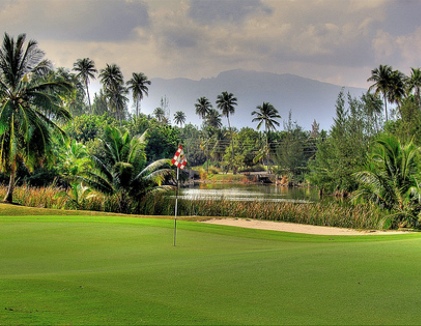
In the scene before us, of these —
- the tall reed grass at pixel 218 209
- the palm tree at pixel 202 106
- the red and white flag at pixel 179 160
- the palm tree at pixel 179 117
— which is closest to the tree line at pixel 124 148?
the tall reed grass at pixel 218 209

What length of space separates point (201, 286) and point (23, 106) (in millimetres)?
21939

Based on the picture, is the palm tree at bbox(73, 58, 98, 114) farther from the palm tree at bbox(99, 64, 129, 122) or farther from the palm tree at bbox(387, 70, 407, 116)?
the palm tree at bbox(387, 70, 407, 116)

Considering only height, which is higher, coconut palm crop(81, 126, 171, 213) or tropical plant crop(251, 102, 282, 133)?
tropical plant crop(251, 102, 282, 133)

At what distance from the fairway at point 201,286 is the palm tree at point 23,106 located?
15121 mm

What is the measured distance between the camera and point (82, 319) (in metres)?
4.88

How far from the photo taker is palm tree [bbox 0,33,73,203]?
81.4 ft

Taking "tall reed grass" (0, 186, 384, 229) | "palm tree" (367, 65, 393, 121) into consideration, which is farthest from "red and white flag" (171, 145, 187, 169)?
"palm tree" (367, 65, 393, 121)

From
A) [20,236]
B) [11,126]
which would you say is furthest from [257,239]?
[11,126]

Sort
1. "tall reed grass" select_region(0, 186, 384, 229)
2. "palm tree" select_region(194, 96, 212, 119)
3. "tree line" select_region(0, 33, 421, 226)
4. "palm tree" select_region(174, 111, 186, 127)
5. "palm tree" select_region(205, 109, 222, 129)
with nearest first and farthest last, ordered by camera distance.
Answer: "tall reed grass" select_region(0, 186, 384, 229) → "tree line" select_region(0, 33, 421, 226) → "palm tree" select_region(194, 96, 212, 119) → "palm tree" select_region(205, 109, 222, 129) → "palm tree" select_region(174, 111, 186, 127)

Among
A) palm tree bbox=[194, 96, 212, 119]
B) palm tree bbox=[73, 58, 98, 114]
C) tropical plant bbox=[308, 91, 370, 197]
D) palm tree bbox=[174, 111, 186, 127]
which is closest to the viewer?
tropical plant bbox=[308, 91, 370, 197]

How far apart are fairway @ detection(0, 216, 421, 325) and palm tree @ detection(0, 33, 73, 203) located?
15.1 meters

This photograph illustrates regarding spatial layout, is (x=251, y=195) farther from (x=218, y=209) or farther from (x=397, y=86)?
(x=397, y=86)

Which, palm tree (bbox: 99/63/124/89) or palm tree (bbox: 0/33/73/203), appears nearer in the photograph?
palm tree (bbox: 0/33/73/203)

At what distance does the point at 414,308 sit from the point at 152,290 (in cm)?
329
